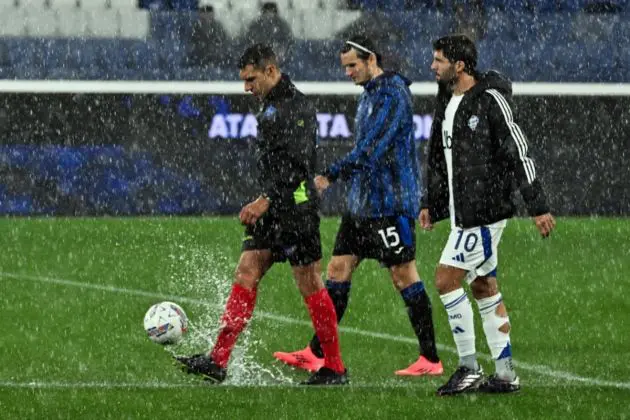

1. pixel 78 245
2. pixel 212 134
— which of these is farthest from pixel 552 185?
pixel 78 245

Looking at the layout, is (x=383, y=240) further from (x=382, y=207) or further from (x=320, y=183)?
(x=320, y=183)

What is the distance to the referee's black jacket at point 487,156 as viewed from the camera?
789 cm

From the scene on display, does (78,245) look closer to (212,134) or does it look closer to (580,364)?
(212,134)

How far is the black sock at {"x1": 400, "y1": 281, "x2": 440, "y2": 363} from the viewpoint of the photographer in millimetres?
9211

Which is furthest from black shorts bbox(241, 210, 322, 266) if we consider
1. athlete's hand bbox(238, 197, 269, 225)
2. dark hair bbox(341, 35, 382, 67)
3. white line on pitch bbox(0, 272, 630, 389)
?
white line on pitch bbox(0, 272, 630, 389)

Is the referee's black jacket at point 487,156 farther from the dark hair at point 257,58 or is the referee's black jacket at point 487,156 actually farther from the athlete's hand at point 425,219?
the dark hair at point 257,58

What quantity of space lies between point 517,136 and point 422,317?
170 centimetres

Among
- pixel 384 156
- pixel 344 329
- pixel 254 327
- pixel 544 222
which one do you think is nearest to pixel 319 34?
pixel 344 329

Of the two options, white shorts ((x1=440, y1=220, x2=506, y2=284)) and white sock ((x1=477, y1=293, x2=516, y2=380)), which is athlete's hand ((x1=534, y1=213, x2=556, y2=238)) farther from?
white sock ((x1=477, y1=293, x2=516, y2=380))

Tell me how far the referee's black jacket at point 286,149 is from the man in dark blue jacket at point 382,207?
0.69 meters

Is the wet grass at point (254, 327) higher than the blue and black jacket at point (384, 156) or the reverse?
the reverse

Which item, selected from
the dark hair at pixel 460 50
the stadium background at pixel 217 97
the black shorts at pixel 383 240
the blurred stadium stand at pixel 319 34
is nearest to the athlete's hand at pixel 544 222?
the dark hair at pixel 460 50

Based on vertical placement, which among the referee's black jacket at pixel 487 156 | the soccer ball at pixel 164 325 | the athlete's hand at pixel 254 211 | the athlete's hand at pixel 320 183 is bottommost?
the soccer ball at pixel 164 325

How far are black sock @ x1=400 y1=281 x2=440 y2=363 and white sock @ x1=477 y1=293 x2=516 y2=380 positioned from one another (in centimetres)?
111
